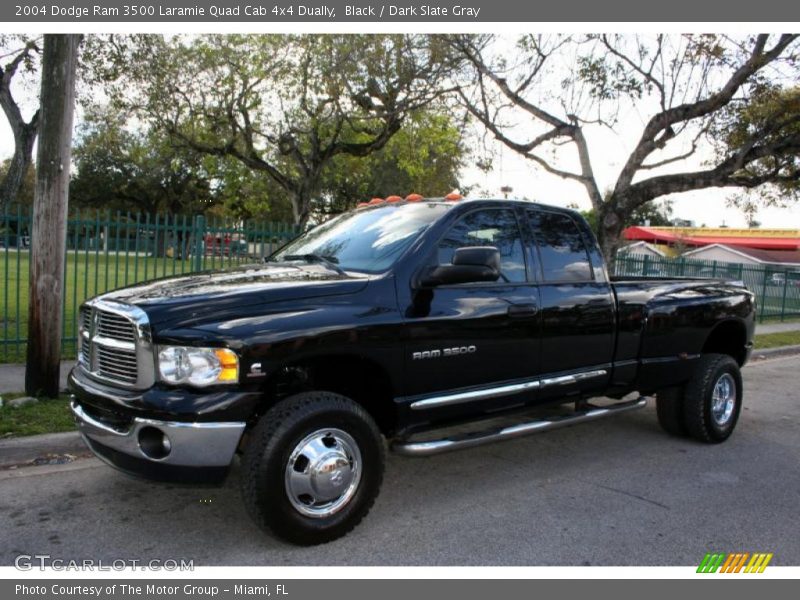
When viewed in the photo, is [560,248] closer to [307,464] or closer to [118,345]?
[307,464]

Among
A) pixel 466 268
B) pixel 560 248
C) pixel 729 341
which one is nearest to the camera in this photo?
pixel 466 268

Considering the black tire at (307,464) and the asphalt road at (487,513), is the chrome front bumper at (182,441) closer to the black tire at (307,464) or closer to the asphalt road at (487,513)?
the black tire at (307,464)

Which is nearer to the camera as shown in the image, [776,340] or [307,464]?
[307,464]

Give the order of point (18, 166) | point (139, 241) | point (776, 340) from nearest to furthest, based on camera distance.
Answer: point (139, 241) < point (18, 166) < point (776, 340)

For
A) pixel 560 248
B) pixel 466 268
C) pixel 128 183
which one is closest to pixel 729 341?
pixel 560 248

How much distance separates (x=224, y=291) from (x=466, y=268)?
53.9 inches

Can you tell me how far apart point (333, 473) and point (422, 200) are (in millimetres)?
2133

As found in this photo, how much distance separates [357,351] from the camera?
366 cm

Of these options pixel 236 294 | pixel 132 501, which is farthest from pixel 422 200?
pixel 132 501

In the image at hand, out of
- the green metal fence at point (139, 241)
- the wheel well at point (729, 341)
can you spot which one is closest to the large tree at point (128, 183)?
the green metal fence at point (139, 241)

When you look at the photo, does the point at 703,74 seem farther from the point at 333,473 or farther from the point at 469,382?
the point at 333,473

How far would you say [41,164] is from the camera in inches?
232

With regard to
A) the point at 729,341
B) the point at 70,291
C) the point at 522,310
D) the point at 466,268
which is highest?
the point at 466,268

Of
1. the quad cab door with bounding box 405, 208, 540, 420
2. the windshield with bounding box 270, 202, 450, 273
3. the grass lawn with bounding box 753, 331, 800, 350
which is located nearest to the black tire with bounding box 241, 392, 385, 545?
the quad cab door with bounding box 405, 208, 540, 420
